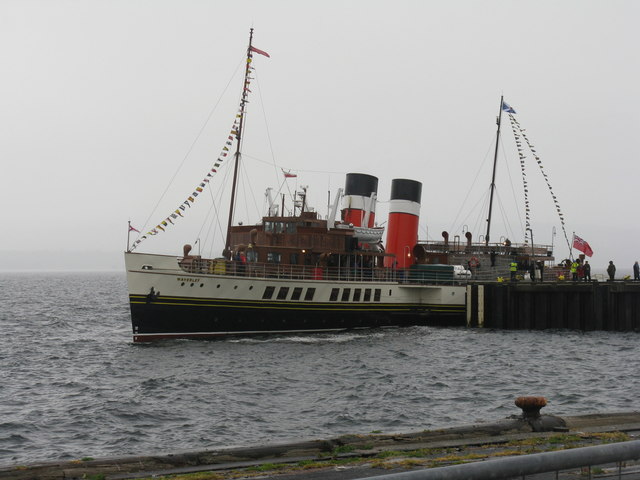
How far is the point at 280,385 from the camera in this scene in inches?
974

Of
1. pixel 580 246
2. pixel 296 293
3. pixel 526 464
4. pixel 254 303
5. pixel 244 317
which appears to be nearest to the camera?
pixel 526 464

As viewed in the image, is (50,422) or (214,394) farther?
(214,394)

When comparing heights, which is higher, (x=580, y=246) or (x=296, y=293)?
(x=580, y=246)

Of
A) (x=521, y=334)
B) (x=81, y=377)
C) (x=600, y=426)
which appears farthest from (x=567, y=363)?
(x=81, y=377)

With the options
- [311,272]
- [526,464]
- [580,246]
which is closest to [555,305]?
[580,246]

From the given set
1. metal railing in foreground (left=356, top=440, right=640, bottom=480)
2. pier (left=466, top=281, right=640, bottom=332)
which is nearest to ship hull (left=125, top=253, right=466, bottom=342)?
pier (left=466, top=281, right=640, bottom=332)

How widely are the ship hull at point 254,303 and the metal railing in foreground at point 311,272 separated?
509mm

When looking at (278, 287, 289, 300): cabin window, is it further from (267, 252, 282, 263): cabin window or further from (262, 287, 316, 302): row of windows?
(267, 252, 282, 263): cabin window

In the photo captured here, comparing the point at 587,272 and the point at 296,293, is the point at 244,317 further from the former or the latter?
the point at 587,272

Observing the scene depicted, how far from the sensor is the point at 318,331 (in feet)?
131

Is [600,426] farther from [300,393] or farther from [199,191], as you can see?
[199,191]

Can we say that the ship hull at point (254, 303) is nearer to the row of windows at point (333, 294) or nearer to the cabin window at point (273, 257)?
the row of windows at point (333, 294)

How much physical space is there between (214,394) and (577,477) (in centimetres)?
1603

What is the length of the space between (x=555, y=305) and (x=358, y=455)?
34885mm
